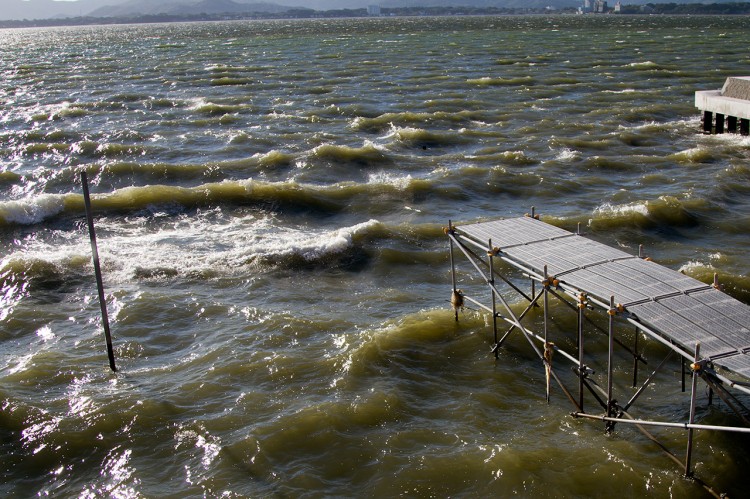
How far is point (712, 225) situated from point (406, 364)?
36.5ft

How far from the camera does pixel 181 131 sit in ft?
119

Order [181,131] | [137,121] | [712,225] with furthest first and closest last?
1. [137,121]
2. [181,131]
3. [712,225]

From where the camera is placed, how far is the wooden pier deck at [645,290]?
935cm

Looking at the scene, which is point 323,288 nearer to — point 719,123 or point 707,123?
point 719,123

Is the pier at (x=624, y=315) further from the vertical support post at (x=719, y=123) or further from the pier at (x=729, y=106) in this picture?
the vertical support post at (x=719, y=123)

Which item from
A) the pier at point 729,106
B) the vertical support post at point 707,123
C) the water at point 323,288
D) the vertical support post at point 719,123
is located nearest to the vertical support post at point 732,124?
the pier at point 729,106

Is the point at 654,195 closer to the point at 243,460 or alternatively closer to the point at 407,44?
the point at 243,460

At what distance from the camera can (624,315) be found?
32.9 ft

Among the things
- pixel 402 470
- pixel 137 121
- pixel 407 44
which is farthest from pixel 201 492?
pixel 407 44

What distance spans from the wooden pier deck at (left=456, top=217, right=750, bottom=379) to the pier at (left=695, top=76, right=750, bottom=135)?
66.4ft

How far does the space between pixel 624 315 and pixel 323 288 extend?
29.4 ft

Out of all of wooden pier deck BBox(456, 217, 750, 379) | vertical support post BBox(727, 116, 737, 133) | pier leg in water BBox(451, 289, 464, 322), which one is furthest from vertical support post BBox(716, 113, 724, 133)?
wooden pier deck BBox(456, 217, 750, 379)

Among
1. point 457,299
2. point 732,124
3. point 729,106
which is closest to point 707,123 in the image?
point 732,124

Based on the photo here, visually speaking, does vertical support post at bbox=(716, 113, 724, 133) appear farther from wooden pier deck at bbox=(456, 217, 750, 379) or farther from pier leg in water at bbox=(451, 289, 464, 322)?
wooden pier deck at bbox=(456, 217, 750, 379)
